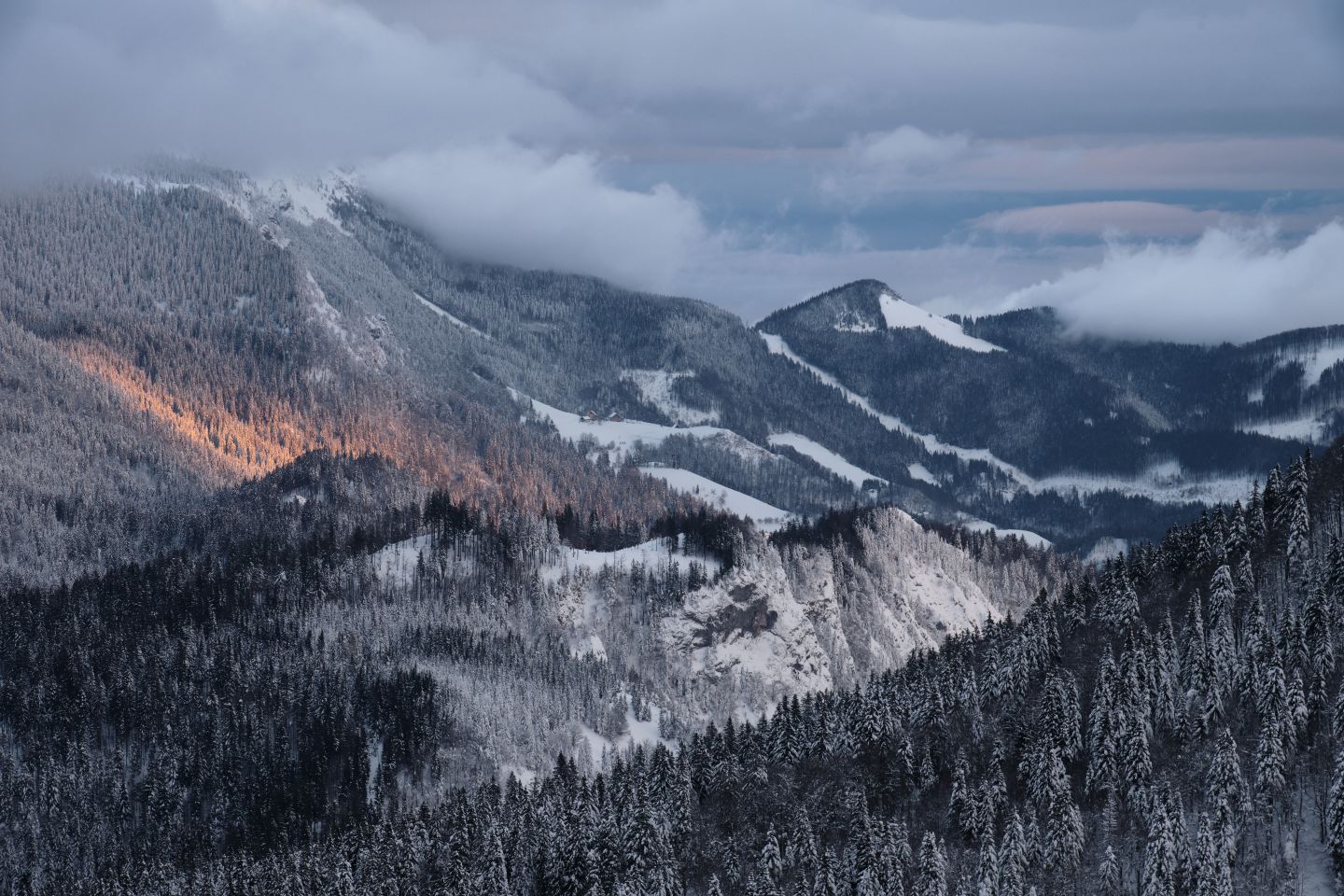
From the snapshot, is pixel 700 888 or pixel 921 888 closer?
pixel 921 888

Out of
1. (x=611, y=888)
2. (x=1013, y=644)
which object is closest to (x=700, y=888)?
(x=611, y=888)

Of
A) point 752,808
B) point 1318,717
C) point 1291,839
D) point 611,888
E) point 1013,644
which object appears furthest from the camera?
point 1013,644

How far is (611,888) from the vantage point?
16362 cm

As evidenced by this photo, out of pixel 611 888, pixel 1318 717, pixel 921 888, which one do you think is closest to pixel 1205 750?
pixel 1318 717

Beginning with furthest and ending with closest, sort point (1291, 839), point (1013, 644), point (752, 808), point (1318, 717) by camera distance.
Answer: point (1013, 644) → point (752, 808) → point (1318, 717) → point (1291, 839)

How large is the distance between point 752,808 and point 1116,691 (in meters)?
42.8

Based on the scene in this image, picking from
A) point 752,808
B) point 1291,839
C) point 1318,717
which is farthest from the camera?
point 752,808

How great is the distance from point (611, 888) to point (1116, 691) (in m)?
58.3

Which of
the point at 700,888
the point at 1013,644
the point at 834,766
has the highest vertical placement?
the point at 1013,644

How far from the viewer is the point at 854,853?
157m

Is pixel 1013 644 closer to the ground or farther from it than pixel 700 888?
farther from it

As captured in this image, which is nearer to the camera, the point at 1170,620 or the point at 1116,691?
the point at 1116,691

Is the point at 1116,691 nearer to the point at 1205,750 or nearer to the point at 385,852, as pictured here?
the point at 1205,750

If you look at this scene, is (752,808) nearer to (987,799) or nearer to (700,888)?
(700,888)
